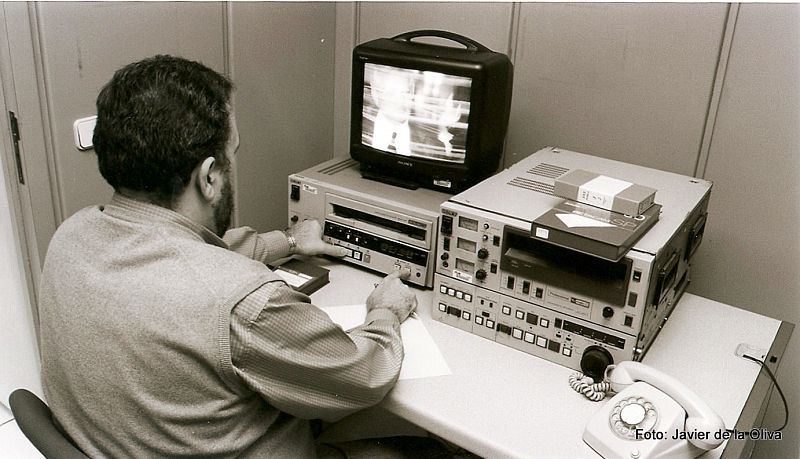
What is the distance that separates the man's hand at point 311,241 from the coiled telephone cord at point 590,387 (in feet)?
2.53

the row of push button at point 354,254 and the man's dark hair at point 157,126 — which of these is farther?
the row of push button at point 354,254

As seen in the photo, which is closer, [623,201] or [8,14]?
[623,201]

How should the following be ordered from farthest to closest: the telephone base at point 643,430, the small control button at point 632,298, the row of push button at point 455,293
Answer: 1. the row of push button at point 455,293
2. the small control button at point 632,298
3. the telephone base at point 643,430

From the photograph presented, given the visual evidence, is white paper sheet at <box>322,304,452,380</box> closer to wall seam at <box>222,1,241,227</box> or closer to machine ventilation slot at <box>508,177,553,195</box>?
machine ventilation slot at <box>508,177,553,195</box>

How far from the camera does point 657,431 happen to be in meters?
1.28

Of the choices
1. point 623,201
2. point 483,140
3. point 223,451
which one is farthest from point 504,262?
point 223,451

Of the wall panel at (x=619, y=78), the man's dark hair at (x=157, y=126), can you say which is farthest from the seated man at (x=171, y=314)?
the wall panel at (x=619, y=78)

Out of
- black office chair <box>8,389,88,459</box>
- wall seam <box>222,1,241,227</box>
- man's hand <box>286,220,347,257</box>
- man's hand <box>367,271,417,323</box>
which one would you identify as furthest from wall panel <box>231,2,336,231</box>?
black office chair <box>8,389,88,459</box>

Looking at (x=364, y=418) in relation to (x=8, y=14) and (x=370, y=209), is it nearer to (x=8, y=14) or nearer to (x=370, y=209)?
(x=370, y=209)

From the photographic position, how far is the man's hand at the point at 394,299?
167 cm

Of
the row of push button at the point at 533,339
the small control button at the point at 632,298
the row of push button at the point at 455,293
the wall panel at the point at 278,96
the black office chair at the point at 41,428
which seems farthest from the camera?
the wall panel at the point at 278,96

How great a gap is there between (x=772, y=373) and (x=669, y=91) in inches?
33.2

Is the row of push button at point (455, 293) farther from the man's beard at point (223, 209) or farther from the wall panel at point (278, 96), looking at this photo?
the wall panel at point (278, 96)

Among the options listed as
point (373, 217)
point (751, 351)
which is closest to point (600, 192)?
point (751, 351)
